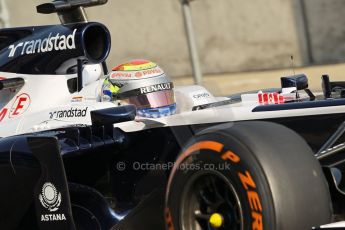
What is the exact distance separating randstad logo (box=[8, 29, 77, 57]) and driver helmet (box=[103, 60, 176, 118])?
1.38ft

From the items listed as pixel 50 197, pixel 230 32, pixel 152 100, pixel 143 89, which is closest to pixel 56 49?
pixel 143 89

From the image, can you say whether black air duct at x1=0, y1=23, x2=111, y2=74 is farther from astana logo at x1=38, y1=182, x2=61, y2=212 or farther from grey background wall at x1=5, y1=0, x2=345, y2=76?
grey background wall at x1=5, y1=0, x2=345, y2=76

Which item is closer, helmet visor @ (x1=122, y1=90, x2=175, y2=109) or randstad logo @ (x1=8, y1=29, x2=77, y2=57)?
helmet visor @ (x1=122, y1=90, x2=175, y2=109)

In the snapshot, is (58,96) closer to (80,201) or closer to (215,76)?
A: (80,201)

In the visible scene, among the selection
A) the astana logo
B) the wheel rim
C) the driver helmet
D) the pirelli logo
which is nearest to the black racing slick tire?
the wheel rim

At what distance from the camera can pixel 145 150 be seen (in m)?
4.87

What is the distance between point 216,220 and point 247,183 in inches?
10.2

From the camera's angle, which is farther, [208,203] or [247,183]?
[208,203]

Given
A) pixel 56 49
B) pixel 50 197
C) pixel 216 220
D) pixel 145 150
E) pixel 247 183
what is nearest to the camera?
pixel 247 183

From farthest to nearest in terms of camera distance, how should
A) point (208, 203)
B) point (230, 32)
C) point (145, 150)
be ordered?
1. point (230, 32)
2. point (145, 150)
3. point (208, 203)

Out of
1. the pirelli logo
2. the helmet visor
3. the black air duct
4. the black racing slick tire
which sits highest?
the black air duct

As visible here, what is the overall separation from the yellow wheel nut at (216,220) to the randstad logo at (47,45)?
2337 mm

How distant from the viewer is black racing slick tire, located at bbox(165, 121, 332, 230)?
3.63 m

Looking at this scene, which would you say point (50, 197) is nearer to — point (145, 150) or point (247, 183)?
point (145, 150)
